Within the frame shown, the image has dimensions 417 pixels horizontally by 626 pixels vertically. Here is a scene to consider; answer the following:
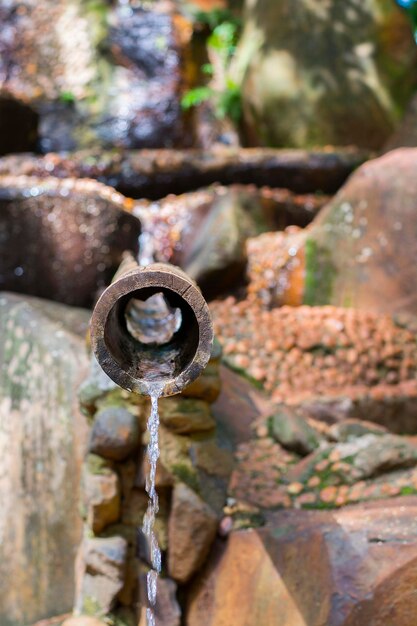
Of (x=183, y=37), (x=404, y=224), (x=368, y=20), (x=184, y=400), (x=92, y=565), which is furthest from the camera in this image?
(x=183, y=37)

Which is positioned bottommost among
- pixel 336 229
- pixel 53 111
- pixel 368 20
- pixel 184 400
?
pixel 53 111

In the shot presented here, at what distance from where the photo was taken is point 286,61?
27.0 feet

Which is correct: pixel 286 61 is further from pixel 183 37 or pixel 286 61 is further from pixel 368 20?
pixel 183 37

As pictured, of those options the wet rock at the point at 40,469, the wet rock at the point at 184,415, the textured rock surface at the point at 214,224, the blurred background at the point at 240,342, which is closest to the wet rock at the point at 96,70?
the blurred background at the point at 240,342

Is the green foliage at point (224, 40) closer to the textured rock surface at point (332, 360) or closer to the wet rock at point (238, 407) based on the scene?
the textured rock surface at point (332, 360)

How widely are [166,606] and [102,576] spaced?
30 cm

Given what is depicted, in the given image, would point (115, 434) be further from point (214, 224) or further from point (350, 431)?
point (214, 224)

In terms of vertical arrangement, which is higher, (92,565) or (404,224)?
(404,224)

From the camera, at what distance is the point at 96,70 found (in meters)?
9.48

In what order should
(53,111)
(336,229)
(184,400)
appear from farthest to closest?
(53,111) → (336,229) → (184,400)

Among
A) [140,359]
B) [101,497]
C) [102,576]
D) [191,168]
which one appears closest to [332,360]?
[101,497]

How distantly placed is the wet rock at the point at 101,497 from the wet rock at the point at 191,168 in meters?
4.08

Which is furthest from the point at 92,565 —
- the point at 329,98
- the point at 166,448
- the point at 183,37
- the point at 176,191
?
the point at 183,37

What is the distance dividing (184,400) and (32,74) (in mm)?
7956
